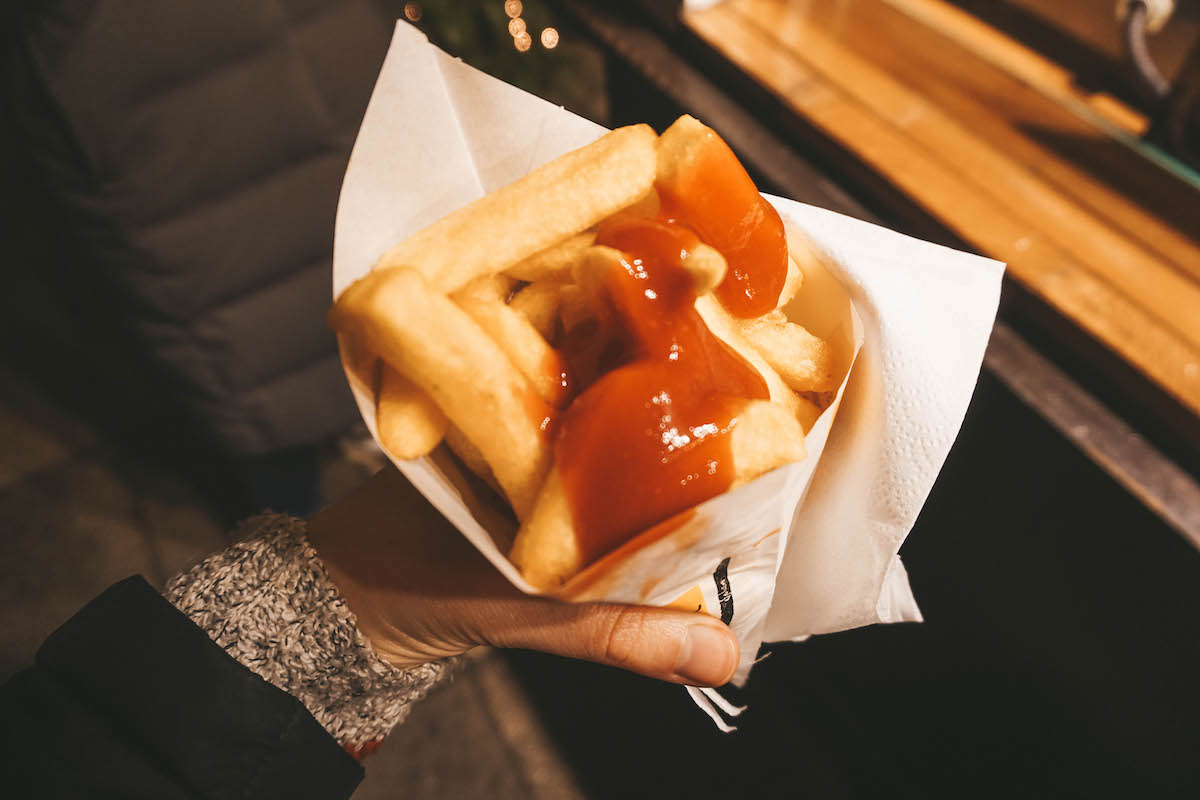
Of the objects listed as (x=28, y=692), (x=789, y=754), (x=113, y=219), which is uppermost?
(x=113, y=219)

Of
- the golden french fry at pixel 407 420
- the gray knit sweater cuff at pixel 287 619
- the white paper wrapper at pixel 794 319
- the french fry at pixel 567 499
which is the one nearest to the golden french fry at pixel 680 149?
the white paper wrapper at pixel 794 319

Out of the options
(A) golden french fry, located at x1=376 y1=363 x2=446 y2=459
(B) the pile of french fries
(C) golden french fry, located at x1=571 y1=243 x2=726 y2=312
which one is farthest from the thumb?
(C) golden french fry, located at x1=571 y1=243 x2=726 y2=312

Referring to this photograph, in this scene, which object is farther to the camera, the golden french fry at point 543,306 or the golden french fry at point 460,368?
the golden french fry at point 543,306

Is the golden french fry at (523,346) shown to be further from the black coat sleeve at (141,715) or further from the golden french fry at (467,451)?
the black coat sleeve at (141,715)

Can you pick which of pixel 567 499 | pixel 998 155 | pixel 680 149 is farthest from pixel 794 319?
pixel 998 155

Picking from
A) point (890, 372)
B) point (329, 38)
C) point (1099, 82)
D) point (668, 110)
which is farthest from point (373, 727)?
point (1099, 82)

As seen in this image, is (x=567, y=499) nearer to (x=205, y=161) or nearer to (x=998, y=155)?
(x=205, y=161)

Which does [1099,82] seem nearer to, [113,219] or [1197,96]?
[1197,96]
